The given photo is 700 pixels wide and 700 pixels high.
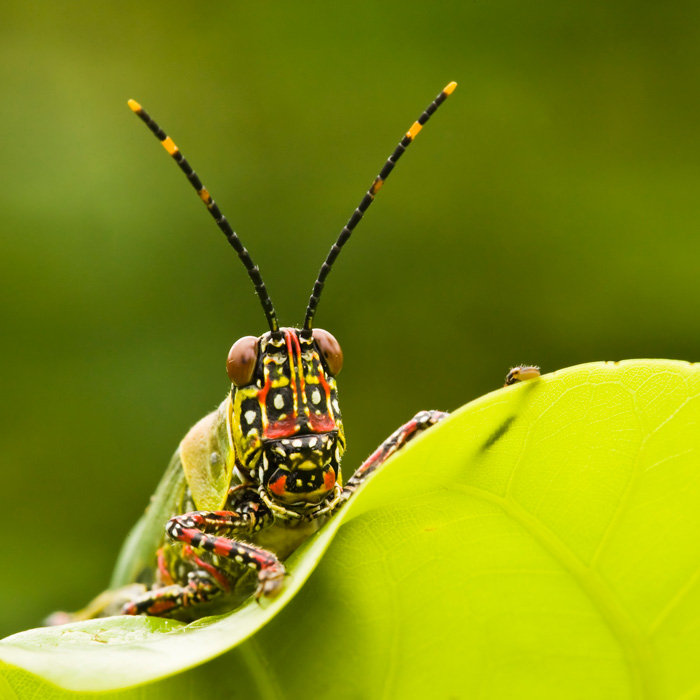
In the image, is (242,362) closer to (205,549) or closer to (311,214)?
(205,549)

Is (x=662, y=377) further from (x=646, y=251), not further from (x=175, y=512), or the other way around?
(x=646, y=251)

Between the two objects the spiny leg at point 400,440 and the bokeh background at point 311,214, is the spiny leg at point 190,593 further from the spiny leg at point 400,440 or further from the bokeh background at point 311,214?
the bokeh background at point 311,214

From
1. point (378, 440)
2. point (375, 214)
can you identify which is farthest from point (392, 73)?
point (378, 440)

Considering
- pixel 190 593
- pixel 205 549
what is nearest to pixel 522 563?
pixel 205 549

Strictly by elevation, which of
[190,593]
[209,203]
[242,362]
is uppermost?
[209,203]

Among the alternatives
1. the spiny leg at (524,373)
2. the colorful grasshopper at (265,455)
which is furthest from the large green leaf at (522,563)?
the colorful grasshopper at (265,455)
